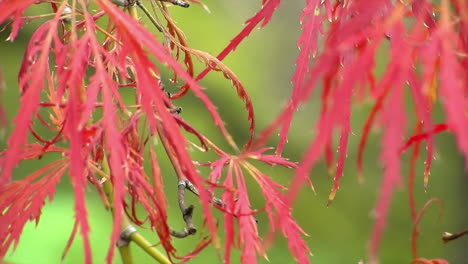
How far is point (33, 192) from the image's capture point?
523mm

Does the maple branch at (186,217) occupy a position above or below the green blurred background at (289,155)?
above

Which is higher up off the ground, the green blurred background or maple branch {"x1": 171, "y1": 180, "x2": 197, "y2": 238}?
maple branch {"x1": 171, "y1": 180, "x2": 197, "y2": 238}

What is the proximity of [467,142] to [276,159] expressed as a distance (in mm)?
350

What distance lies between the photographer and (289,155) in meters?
2.73

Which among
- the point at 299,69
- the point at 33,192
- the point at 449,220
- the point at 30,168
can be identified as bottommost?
the point at 449,220

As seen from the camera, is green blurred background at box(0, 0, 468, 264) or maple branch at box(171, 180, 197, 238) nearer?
maple branch at box(171, 180, 197, 238)

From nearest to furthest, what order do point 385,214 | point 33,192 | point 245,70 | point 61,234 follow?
point 385,214 < point 33,192 < point 61,234 < point 245,70

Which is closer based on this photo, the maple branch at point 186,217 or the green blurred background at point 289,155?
the maple branch at point 186,217

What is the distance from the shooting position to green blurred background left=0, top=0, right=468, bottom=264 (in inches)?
100

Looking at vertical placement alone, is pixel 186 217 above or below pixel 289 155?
above

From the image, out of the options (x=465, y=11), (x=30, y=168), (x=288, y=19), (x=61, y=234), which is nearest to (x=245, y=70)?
(x=288, y=19)

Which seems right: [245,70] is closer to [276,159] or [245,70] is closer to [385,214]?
[276,159]

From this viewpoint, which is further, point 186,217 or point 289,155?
point 289,155

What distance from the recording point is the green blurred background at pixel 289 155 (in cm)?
254
